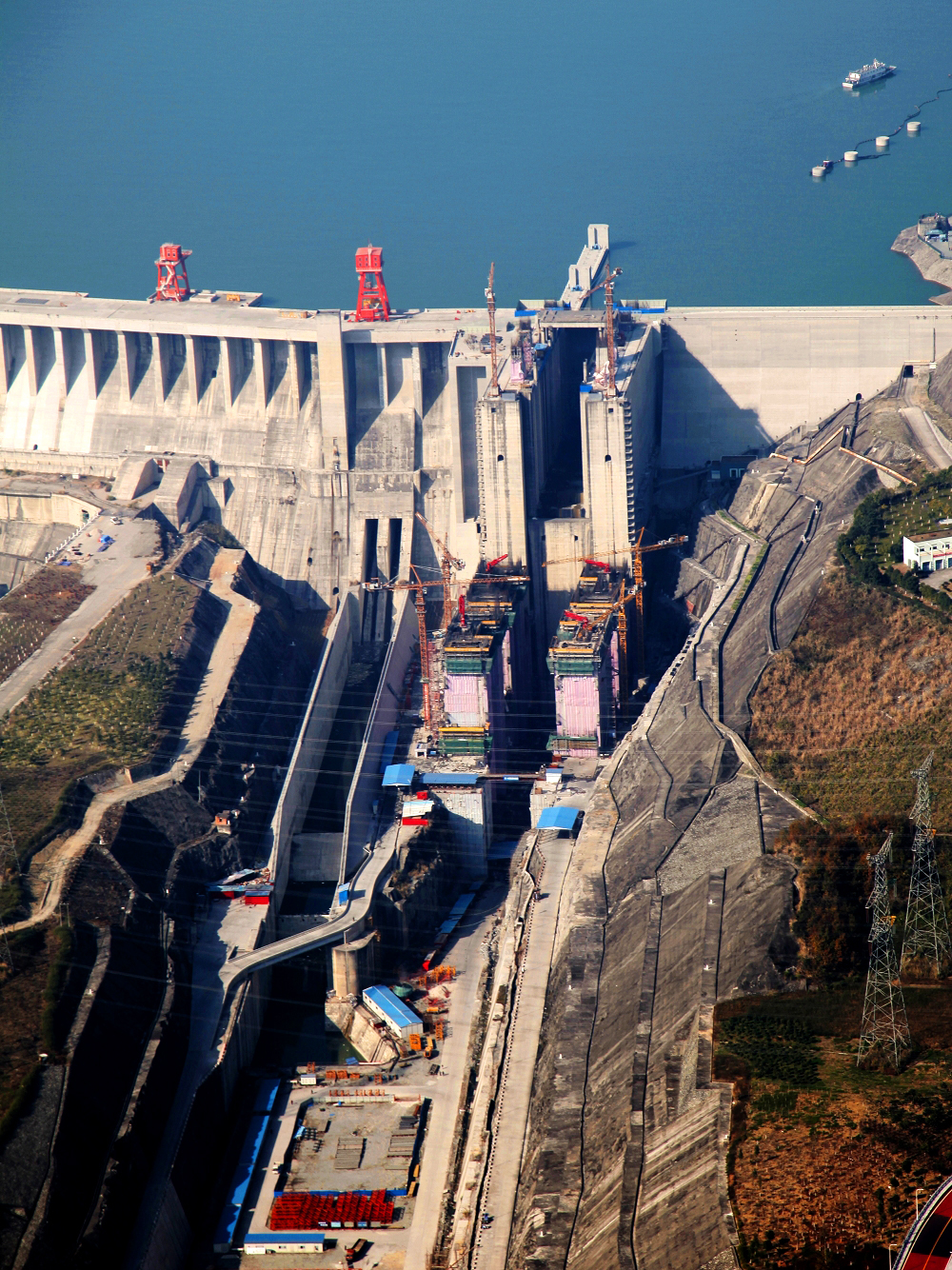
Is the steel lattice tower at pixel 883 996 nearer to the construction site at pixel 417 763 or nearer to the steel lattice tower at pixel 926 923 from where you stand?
the construction site at pixel 417 763

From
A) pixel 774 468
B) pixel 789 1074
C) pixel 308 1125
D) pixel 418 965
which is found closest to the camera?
pixel 789 1074

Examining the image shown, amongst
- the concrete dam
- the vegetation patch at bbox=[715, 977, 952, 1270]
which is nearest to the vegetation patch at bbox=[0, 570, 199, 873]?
the concrete dam

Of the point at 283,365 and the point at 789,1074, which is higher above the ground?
the point at 283,365

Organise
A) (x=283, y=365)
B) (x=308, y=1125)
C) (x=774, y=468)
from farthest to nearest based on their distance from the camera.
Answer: (x=283, y=365), (x=774, y=468), (x=308, y=1125)

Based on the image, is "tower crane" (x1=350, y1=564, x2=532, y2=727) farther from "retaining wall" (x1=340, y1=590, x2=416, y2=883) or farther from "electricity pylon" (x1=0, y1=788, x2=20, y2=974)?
"electricity pylon" (x1=0, y1=788, x2=20, y2=974)

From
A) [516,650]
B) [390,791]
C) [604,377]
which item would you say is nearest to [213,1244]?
[390,791]

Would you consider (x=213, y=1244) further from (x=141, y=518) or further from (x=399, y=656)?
(x=141, y=518)
